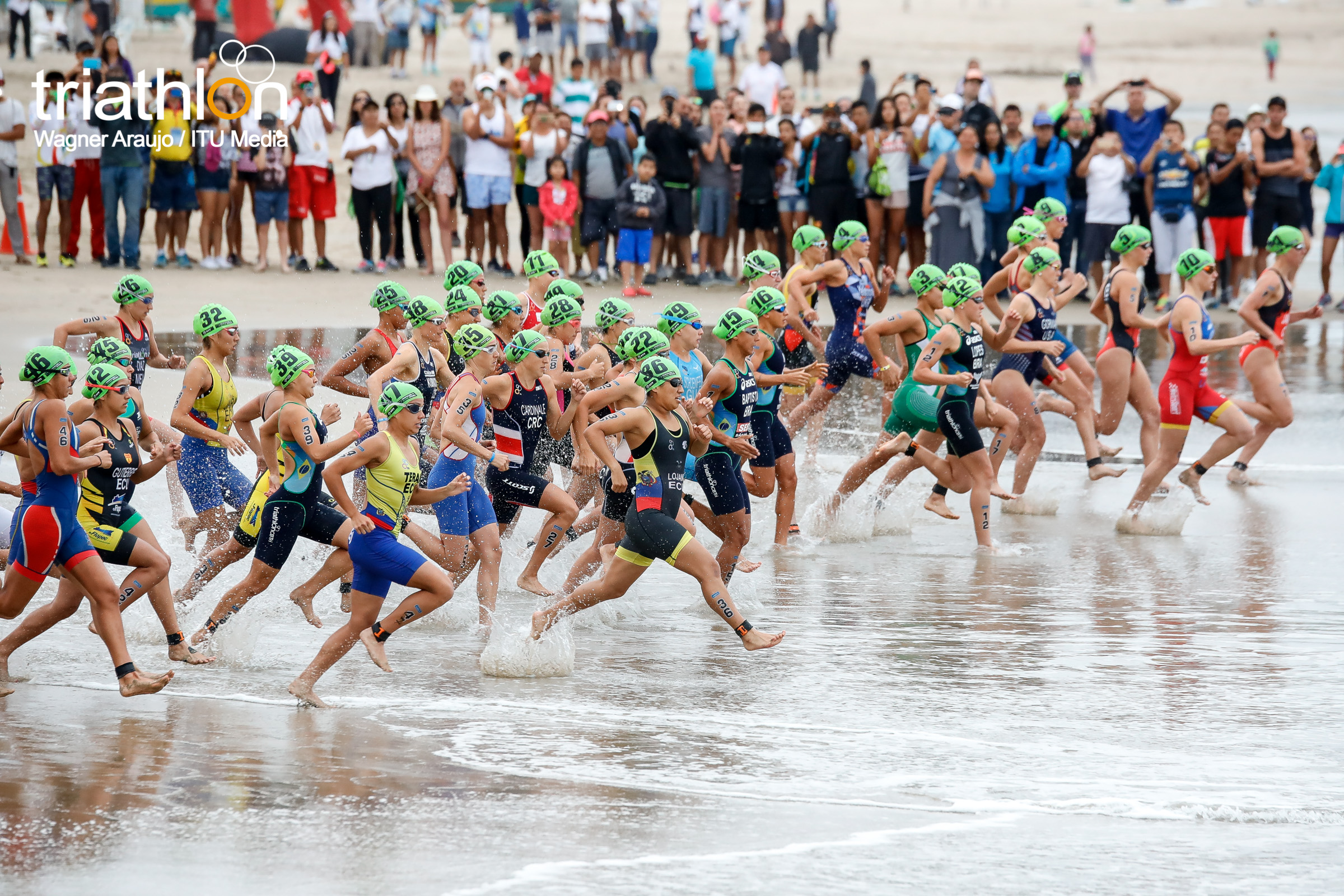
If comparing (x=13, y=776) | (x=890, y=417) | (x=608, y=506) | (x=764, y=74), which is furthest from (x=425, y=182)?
(x=13, y=776)

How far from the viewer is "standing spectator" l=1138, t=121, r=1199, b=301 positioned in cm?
1838

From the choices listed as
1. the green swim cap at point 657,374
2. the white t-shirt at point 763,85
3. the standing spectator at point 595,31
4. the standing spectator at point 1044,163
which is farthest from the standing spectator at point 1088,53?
the green swim cap at point 657,374

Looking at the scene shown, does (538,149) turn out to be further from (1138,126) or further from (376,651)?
(376,651)

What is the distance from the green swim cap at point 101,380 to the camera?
7469mm

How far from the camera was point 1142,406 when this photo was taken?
39.4 feet

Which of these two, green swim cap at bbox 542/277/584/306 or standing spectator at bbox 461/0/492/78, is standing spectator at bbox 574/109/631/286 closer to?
green swim cap at bbox 542/277/584/306

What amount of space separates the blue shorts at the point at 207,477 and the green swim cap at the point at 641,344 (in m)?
2.38

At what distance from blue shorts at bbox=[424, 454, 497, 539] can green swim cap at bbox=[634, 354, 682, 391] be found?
1.24 meters

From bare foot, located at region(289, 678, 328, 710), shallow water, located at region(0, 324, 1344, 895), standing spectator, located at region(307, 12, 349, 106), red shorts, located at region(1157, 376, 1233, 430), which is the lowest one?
shallow water, located at region(0, 324, 1344, 895)

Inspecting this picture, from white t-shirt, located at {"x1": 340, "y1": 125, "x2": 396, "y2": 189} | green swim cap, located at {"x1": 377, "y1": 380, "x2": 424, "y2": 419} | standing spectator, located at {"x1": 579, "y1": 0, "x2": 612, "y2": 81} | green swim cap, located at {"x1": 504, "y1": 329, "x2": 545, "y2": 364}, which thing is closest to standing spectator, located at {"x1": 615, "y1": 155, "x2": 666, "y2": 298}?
white t-shirt, located at {"x1": 340, "y1": 125, "x2": 396, "y2": 189}

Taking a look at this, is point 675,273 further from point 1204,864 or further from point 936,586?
point 1204,864

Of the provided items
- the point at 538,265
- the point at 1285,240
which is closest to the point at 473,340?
the point at 538,265

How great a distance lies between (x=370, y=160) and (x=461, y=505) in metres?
11.4

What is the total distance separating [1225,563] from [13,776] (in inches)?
284
